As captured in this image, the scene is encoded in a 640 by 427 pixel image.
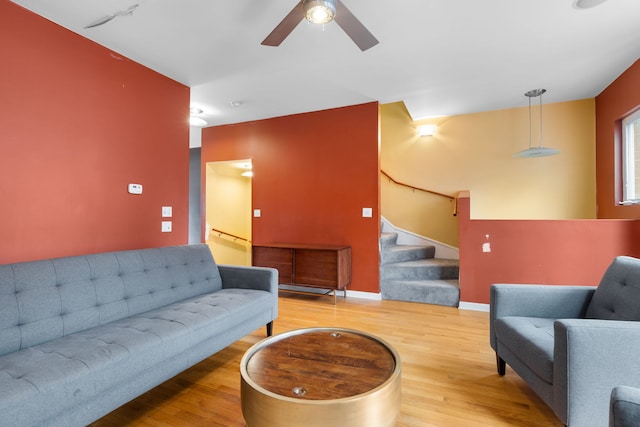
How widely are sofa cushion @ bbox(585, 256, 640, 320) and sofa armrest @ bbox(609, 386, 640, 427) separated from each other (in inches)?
49.7

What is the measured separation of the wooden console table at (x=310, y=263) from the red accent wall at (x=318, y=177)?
0.35 meters

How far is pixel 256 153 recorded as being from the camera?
16.3ft

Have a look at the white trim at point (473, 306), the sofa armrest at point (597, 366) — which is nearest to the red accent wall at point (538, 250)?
the white trim at point (473, 306)

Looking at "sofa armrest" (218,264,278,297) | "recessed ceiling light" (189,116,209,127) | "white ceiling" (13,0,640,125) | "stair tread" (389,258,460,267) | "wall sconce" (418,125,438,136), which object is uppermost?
"white ceiling" (13,0,640,125)

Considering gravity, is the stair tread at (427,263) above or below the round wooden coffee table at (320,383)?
above

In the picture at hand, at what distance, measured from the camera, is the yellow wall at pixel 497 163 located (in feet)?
14.3

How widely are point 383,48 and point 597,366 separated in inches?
110

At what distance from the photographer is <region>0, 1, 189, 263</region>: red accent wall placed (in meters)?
2.24

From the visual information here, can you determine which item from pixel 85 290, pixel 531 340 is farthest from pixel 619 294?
pixel 85 290

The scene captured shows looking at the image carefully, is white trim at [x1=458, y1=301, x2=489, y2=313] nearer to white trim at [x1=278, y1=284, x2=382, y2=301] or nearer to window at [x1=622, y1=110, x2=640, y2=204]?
white trim at [x1=278, y1=284, x2=382, y2=301]

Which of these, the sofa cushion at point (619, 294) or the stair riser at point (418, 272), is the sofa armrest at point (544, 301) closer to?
the sofa cushion at point (619, 294)

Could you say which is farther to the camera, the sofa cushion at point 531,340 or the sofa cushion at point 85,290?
the sofa cushion at point 85,290

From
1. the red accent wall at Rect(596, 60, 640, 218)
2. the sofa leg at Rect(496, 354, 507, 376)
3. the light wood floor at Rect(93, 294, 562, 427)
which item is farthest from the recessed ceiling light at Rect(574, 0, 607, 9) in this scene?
the light wood floor at Rect(93, 294, 562, 427)

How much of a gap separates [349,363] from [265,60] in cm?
291
